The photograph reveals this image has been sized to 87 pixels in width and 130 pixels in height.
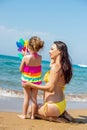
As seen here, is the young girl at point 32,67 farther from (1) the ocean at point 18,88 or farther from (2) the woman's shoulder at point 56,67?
(1) the ocean at point 18,88

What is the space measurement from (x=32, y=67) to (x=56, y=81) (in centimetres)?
50

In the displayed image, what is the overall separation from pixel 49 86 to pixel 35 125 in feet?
Answer: 2.32

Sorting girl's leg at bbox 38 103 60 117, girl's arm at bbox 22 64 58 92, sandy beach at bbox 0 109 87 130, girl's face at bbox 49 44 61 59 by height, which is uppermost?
girl's face at bbox 49 44 61 59

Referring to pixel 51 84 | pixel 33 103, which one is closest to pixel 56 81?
pixel 51 84

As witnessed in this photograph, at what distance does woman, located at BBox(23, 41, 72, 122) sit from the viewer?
5703 mm

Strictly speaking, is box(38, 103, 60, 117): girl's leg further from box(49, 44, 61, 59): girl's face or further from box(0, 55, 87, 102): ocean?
box(0, 55, 87, 102): ocean

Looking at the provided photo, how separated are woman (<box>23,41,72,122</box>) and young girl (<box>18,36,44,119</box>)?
18 centimetres

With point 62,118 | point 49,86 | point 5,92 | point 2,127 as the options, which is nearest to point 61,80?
point 49,86

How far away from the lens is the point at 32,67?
5.93m

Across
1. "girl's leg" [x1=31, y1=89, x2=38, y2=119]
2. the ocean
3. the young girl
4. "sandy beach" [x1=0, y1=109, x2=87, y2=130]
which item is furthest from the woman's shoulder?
the ocean

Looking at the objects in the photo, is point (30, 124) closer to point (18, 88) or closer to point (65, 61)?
point (65, 61)

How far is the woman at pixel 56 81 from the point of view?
5703 millimetres

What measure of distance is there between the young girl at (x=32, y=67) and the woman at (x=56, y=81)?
0.18 meters

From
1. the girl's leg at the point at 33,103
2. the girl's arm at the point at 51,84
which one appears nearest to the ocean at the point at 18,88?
the girl's leg at the point at 33,103
